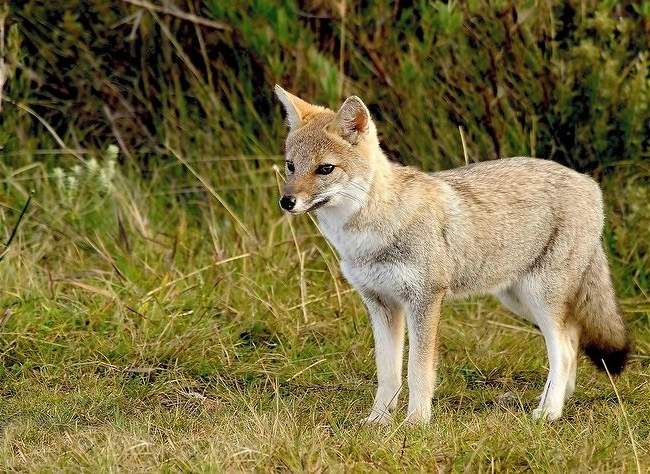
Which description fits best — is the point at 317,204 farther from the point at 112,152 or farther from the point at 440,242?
the point at 112,152

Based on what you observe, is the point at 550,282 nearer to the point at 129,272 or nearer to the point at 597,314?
the point at 597,314

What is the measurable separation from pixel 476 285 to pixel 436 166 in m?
2.07

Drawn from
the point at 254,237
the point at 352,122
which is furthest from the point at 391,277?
the point at 254,237

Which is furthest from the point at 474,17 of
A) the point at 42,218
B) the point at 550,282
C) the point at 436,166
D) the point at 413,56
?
the point at 42,218

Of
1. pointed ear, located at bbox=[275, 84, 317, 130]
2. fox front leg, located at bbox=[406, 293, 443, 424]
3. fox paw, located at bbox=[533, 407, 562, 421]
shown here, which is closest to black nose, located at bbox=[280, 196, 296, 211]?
pointed ear, located at bbox=[275, 84, 317, 130]

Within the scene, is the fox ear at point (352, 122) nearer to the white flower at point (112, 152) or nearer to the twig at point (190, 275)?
the twig at point (190, 275)

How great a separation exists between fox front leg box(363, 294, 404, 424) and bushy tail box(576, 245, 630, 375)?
89cm

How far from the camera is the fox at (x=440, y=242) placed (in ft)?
16.2

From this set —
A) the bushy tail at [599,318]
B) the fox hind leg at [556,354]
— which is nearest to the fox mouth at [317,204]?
the fox hind leg at [556,354]

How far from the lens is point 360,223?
494 cm

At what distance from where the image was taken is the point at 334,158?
4.90 m

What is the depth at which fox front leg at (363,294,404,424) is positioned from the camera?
5.18 meters

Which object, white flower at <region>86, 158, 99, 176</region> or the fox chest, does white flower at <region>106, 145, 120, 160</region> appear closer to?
white flower at <region>86, 158, 99, 176</region>

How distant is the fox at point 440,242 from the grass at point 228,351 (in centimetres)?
27
